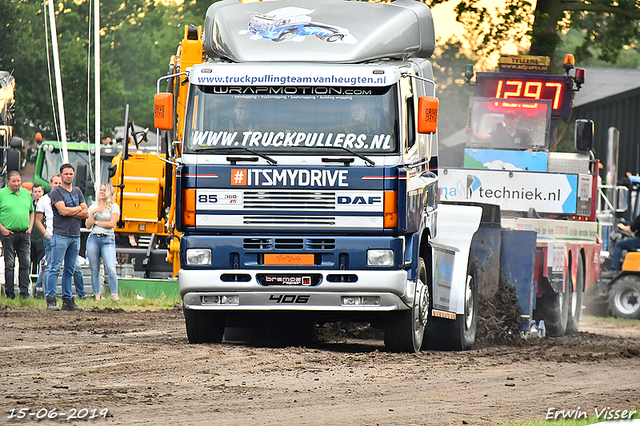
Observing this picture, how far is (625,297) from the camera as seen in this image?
22.2m

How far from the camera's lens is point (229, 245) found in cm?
1062

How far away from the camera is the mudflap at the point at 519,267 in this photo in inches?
562

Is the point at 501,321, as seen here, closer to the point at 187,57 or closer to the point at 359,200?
the point at 359,200

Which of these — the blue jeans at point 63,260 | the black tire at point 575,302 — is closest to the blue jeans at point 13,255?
the blue jeans at point 63,260

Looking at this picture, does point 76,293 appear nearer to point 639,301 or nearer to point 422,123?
point 422,123

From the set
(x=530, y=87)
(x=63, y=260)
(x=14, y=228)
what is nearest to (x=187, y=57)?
(x=63, y=260)

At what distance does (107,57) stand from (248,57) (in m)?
59.0

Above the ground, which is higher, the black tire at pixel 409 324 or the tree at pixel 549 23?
the tree at pixel 549 23

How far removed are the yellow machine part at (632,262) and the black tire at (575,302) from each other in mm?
4237

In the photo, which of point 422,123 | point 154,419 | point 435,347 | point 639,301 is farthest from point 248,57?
point 639,301

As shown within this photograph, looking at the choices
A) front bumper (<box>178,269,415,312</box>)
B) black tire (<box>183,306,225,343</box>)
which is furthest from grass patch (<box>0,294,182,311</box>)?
front bumper (<box>178,269,415,312</box>)

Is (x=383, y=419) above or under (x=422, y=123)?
under

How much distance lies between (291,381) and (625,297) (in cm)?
1467

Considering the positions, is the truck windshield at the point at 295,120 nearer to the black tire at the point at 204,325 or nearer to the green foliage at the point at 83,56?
the black tire at the point at 204,325
